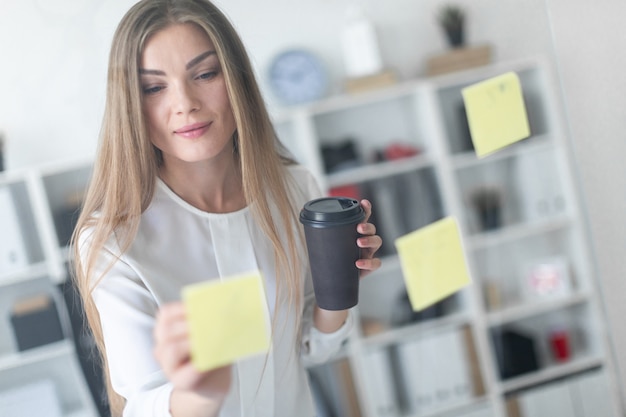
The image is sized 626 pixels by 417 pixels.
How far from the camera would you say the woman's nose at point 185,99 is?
0.45 metres

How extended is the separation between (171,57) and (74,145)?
0.39 ft

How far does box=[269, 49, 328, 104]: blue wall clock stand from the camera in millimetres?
717

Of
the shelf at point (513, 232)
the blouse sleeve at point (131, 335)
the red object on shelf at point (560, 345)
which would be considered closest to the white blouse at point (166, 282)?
the blouse sleeve at point (131, 335)

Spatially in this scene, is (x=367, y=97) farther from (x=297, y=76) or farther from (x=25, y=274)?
(x=25, y=274)

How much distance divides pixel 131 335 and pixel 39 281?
134mm

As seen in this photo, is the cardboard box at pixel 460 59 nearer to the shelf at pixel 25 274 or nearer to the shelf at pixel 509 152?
the shelf at pixel 509 152

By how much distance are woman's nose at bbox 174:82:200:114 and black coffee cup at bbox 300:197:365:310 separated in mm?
132

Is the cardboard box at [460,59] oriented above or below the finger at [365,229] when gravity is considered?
above

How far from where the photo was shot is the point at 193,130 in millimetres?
467

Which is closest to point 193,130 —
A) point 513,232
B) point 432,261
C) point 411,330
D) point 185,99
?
point 185,99

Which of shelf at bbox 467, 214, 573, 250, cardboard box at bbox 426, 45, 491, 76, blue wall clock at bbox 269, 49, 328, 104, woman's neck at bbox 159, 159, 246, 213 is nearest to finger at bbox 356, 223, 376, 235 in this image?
woman's neck at bbox 159, 159, 246, 213

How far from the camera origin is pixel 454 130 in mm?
1646

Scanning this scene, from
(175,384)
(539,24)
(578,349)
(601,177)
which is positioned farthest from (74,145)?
(578,349)

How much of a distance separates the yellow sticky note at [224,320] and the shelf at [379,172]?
94cm
